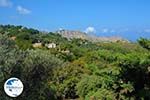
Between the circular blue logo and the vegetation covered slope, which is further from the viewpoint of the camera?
the vegetation covered slope

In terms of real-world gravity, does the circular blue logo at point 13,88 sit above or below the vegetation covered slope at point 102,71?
below

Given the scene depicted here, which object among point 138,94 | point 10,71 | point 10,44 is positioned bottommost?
point 138,94

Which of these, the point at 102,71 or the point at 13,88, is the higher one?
the point at 102,71

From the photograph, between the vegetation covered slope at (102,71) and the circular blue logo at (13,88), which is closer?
the circular blue logo at (13,88)

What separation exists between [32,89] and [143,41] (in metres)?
7.24

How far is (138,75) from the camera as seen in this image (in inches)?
851

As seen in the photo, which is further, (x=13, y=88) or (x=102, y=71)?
(x=102, y=71)

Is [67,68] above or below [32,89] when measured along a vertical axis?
above

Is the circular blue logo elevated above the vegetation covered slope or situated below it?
below

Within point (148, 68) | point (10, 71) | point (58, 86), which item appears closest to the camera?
point (148, 68)

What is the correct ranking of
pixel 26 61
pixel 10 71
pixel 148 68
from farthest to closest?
pixel 26 61, pixel 10 71, pixel 148 68

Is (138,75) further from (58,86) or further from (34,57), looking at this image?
(58,86)

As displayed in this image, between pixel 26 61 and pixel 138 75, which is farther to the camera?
pixel 26 61

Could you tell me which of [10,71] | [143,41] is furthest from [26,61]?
[143,41]
